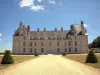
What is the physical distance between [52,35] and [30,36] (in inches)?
321

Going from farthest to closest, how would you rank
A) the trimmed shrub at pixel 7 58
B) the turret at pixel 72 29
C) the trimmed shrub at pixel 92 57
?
the turret at pixel 72 29, the trimmed shrub at pixel 92 57, the trimmed shrub at pixel 7 58

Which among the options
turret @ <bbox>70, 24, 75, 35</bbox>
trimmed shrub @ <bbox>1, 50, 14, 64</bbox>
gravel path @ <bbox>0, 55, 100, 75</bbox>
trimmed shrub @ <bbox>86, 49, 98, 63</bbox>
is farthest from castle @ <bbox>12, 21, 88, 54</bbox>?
gravel path @ <bbox>0, 55, 100, 75</bbox>

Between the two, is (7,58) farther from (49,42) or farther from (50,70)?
(49,42)

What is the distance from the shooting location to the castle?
63594 mm

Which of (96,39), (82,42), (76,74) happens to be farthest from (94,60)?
(96,39)

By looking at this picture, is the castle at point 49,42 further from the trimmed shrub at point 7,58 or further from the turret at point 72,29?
the trimmed shrub at point 7,58

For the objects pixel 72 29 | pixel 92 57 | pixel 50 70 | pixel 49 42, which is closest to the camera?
pixel 50 70

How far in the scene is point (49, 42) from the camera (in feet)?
212

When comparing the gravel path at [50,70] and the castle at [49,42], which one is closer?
the gravel path at [50,70]

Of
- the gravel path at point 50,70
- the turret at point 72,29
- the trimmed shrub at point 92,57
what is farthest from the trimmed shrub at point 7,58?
the turret at point 72,29

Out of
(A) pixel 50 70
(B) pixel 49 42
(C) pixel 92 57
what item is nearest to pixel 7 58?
(A) pixel 50 70

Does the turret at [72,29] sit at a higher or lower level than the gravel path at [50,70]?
higher

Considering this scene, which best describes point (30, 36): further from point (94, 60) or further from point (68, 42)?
point (94, 60)

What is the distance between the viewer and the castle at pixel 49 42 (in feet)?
209
